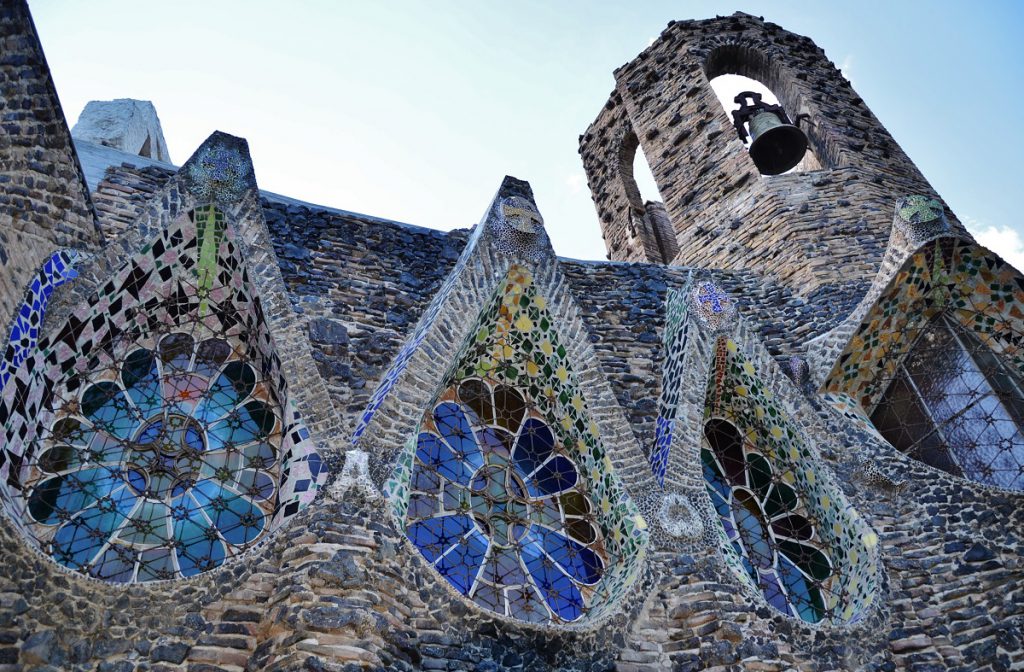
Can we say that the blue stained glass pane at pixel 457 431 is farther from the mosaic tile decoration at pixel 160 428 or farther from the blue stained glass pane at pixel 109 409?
the blue stained glass pane at pixel 109 409

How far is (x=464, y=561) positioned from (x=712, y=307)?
248 cm

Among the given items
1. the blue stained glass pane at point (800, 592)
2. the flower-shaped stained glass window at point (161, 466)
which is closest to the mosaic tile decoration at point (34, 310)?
the flower-shaped stained glass window at point (161, 466)

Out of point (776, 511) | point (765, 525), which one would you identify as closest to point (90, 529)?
point (765, 525)

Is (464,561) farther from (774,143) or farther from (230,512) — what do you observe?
(774,143)

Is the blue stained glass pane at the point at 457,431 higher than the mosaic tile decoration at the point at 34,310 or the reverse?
the reverse

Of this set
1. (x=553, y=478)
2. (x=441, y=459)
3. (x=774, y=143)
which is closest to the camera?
(x=441, y=459)

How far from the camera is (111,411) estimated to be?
4.77 metres

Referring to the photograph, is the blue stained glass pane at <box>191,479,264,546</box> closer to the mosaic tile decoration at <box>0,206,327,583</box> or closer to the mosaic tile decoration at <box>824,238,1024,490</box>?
the mosaic tile decoration at <box>0,206,327,583</box>

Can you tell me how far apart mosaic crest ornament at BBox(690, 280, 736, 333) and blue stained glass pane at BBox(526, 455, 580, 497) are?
134 centimetres

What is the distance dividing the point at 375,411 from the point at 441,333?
732mm

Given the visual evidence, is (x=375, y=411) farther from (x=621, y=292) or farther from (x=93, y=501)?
(x=621, y=292)

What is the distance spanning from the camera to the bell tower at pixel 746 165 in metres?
7.75

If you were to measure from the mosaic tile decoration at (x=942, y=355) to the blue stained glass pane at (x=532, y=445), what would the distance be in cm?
198

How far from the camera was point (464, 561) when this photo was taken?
4.78 metres
